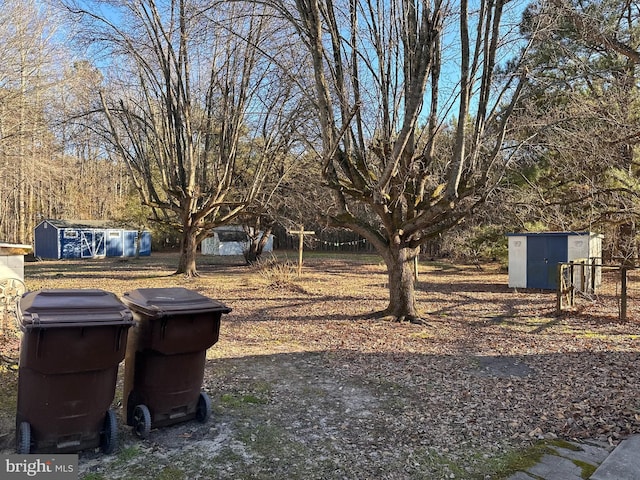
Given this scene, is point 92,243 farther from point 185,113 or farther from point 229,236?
point 185,113

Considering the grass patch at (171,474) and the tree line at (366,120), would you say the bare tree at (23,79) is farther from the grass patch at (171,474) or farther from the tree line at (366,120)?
the grass patch at (171,474)

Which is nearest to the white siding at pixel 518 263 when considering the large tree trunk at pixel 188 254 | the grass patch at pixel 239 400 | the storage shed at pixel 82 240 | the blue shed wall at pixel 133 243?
the large tree trunk at pixel 188 254

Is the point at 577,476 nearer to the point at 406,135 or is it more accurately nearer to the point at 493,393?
the point at 493,393

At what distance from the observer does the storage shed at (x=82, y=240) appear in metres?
26.4

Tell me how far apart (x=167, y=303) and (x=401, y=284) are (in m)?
5.62

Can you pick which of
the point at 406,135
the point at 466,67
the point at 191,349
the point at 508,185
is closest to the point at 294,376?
the point at 191,349

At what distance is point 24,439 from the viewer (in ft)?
9.52

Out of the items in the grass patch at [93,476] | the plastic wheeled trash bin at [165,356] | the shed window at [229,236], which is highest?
the shed window at [229,236]

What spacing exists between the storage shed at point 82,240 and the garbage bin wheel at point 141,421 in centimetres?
2609

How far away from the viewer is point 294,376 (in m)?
5.20

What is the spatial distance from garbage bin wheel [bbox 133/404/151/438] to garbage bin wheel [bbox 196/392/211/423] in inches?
17.4

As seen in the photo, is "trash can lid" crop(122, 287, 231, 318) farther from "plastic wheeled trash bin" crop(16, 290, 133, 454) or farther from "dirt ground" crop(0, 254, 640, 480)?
"dirt ground" crop(0, 254, 640, 480)

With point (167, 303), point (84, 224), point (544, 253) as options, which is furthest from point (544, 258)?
point (84, 224)

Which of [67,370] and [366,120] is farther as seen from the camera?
[366,120]
